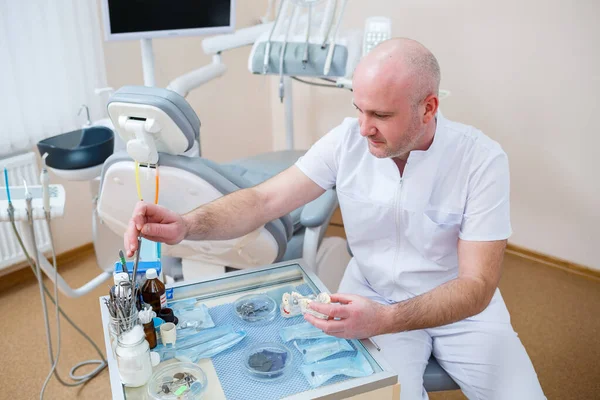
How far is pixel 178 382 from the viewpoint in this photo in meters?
1.06

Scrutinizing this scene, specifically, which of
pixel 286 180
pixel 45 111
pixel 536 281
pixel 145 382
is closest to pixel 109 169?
pixel 286 180

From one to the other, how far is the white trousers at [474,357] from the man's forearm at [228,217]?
45cm

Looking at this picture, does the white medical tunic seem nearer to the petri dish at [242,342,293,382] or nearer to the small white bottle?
the petri dish at [242,342,293,382]

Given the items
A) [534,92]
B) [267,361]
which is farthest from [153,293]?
[534,92]

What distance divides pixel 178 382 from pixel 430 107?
850mm

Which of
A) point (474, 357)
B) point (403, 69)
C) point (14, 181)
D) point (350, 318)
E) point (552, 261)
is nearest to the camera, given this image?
point (350, 318)

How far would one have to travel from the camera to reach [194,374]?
1.08m

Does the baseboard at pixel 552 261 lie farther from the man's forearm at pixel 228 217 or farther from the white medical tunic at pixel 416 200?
the man's forearm at pixel 228 217

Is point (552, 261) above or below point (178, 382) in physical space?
below

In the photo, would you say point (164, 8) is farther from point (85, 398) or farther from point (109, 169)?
point (85, 398)

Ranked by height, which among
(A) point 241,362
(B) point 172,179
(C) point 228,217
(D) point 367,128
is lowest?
(A) point 241,362

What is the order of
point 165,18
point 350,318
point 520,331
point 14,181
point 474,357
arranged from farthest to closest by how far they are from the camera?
point 14,181, point 520,331, point 165,18, point 474,357, point 350,318

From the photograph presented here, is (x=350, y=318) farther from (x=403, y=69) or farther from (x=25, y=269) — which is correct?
(x=25, y=269)

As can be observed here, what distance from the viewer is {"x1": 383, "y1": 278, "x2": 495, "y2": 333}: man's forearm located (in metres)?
1.22
